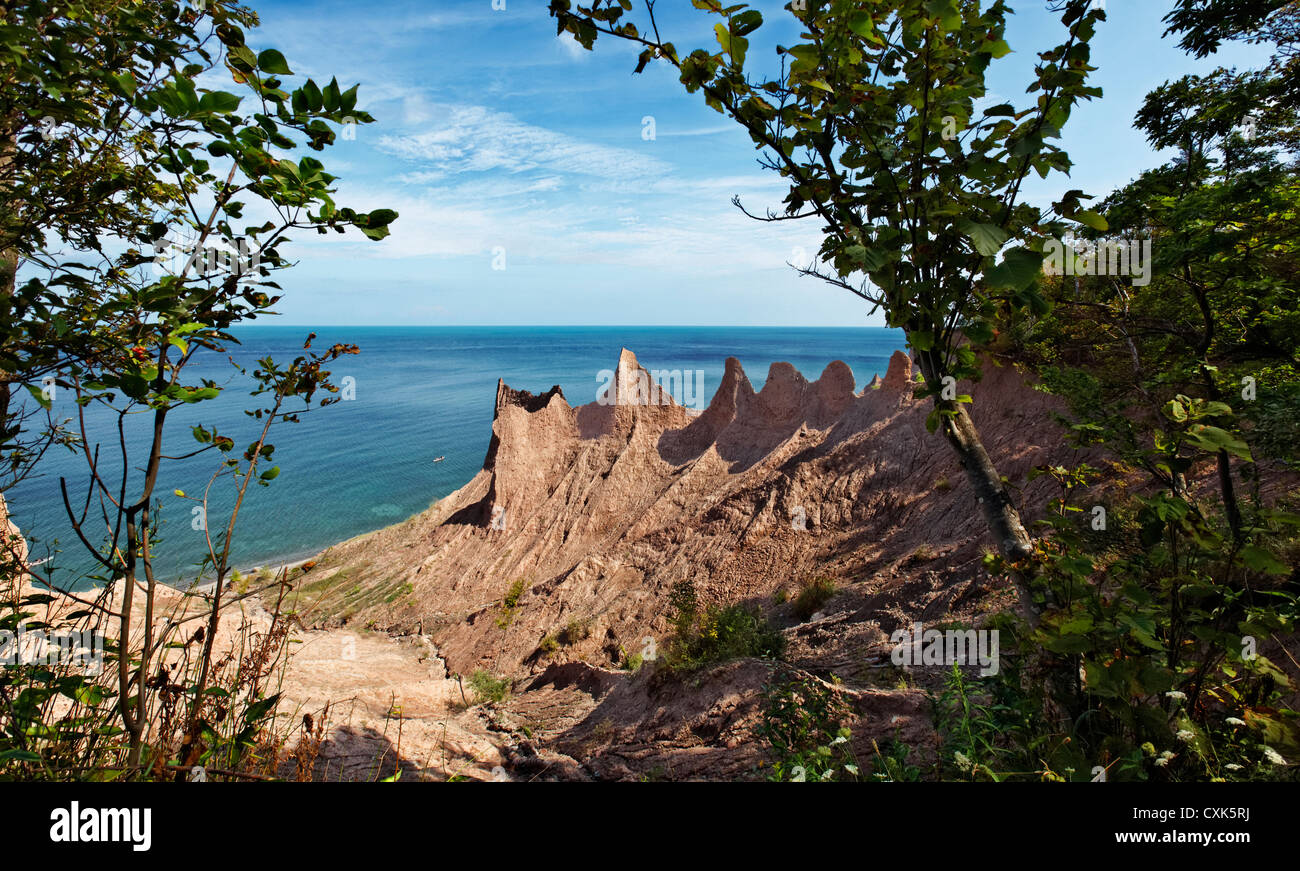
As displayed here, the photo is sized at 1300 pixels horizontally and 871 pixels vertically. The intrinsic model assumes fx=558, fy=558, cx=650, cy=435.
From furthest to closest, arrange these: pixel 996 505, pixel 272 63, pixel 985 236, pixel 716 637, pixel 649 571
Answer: pixel 649 571
pixel 716 637
pixel 996 505
pixel 985 236
pixel 272 63

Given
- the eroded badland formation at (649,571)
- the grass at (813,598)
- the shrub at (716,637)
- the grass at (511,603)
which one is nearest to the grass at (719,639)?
the shrub at (716,637)

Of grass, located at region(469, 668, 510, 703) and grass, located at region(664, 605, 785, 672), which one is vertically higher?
grass, located at region(664, 605, 785, 672)

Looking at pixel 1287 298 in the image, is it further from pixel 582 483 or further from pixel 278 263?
pixel 582 483

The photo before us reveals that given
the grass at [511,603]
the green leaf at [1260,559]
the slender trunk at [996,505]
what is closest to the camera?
the green leaf at [1260,559]

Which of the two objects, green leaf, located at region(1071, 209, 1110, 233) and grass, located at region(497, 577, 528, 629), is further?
A: grass, located at region(497, 577, 528, 629)

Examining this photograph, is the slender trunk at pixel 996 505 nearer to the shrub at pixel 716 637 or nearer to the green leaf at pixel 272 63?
the green leaf at pixel 272 63

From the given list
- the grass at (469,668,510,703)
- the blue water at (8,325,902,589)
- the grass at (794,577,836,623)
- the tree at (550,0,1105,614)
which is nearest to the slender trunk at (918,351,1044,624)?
the tree at (550,0,1105,614)

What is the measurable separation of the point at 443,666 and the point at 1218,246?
22333mm

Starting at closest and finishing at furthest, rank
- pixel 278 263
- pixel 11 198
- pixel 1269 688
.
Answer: pixel 278 263
pixel 11 198
pixel 1269 688

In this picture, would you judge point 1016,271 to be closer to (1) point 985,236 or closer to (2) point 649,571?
(1) point 985,236

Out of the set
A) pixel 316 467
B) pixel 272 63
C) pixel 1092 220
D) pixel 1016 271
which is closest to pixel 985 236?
pixel 1016 271

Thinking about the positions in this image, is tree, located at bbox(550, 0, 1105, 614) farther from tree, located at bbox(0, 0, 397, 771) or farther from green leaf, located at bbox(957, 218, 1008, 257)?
tree, located at bbox(0, 0, 397, 771)
